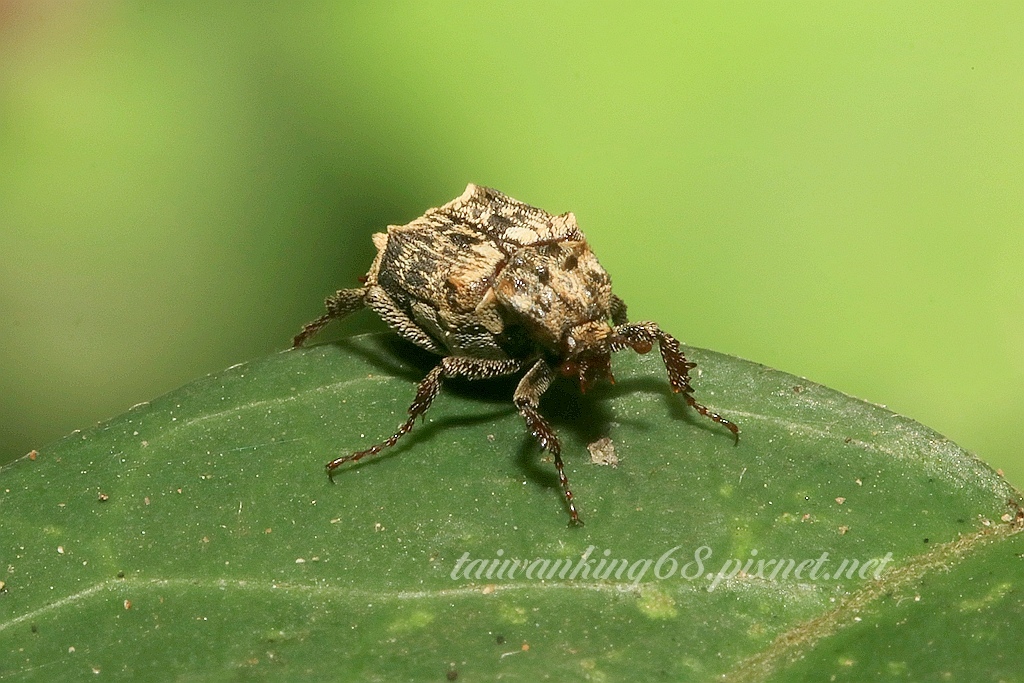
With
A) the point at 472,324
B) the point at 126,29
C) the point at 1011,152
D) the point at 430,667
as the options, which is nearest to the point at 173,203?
the point at 126,29

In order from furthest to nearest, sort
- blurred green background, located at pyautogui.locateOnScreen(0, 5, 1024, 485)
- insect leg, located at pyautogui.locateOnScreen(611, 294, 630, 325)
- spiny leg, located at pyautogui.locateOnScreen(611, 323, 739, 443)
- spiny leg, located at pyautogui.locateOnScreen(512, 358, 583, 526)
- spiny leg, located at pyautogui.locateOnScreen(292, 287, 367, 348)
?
spiny leg, located at pyautogui.locateOnScreen(292, 287, 367, 348), blurred green background, located at pyautogui.locateOnScreen(0, 5, 1024, 485), insect leg, located at pyautogui.locateOnScreen(611, 294, 630, 325), spiny leg, located at pyautogui.locateOnScreen(611, 323, 739, 443), spiny leg, located at pyautogui.locateOnScreen(512, 358, 583, 526)

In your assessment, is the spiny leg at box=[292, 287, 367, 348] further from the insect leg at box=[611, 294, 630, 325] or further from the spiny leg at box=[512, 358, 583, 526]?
the insect leg at box=[611, 294, 630, 325]

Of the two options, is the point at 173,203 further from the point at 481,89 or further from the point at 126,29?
the point at 481,89

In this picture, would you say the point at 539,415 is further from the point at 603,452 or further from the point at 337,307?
the point at 337,307

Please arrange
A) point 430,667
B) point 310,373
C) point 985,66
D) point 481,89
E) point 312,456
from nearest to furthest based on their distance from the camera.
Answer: point 430,667 < point 312,456 < point 310,373 < point 985,66 < point 481,89

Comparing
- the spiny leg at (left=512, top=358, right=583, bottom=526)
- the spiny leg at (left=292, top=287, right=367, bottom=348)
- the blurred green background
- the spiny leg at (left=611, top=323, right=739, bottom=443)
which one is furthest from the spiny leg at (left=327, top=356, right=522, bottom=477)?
the blurred green background

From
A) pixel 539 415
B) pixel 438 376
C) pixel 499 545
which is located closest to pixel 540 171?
pixel 438 376
